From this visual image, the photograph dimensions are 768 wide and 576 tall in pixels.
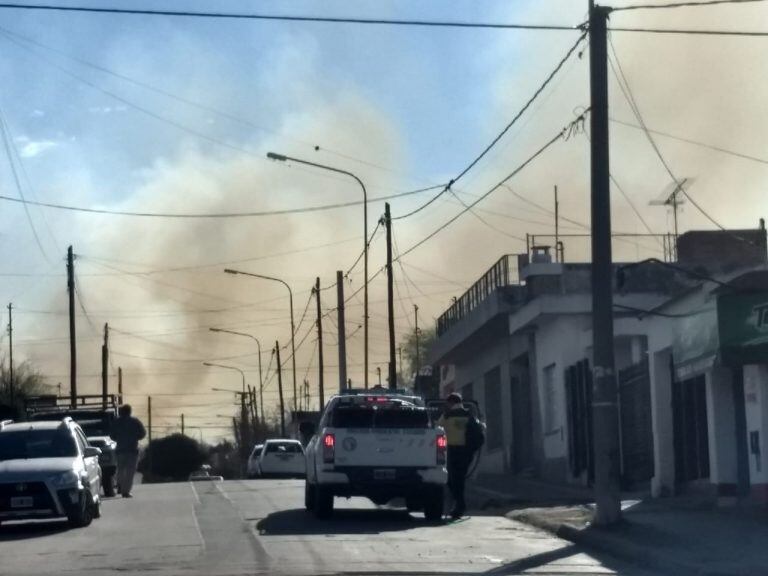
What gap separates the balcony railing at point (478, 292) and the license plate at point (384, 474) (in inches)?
719

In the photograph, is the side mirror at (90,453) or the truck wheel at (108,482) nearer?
the side mirror at (90,453)

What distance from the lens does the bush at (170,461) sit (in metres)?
97.6

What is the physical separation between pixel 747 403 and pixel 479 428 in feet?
13.5

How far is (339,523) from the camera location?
827 inches

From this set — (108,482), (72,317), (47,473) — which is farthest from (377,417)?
(72,317)

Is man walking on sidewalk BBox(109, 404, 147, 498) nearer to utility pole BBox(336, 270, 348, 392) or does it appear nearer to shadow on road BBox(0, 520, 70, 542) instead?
shadow on road BBox(0, 520, 70, 542)

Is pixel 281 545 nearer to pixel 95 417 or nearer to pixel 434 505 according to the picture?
pixel 434 505

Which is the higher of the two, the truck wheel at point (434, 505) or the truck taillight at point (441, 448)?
the truck taillight at point (441, 448)

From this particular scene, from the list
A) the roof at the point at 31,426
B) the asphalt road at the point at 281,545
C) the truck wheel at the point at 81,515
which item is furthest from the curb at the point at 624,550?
the roof at the point at 31,426

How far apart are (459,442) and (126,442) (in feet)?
29.7

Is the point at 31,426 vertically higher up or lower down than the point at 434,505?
higher up

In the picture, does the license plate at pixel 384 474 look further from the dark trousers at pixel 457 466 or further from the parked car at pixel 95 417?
the parked car at pixel 95 417

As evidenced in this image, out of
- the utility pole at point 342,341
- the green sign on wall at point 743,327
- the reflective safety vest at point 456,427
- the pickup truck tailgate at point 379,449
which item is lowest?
the pickup truck tailgate at point 379,449

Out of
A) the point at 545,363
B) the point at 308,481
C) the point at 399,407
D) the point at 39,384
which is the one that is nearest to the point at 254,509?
the point at 308,481
